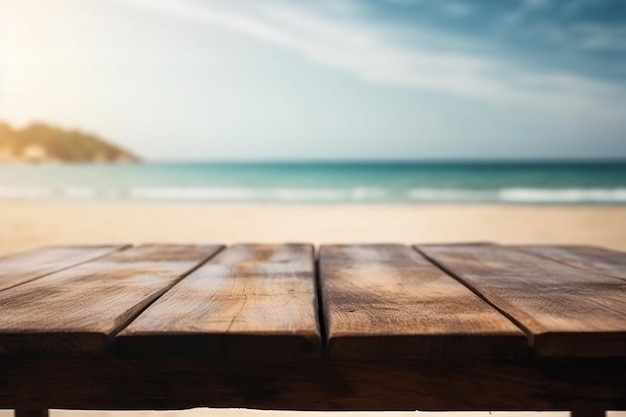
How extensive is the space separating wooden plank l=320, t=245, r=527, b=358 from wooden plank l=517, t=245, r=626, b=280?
37 cm

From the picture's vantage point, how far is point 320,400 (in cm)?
70

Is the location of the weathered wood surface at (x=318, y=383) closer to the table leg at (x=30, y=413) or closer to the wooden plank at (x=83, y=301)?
the wooden plank at (x=83, y=301)

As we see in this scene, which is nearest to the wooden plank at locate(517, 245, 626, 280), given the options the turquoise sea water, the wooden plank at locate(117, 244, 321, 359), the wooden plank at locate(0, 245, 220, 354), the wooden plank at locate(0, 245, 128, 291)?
the wooden plank at locate(117, 244, 321, 359)

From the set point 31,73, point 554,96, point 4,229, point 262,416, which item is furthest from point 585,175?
point 31,73

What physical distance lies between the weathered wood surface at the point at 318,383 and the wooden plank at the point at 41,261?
363 mm

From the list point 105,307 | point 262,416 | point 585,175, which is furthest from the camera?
point 585,175

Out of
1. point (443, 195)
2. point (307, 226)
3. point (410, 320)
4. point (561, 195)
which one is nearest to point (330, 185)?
point (443, 195)

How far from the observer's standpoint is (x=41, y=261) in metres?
1.32

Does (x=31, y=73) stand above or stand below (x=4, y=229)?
above

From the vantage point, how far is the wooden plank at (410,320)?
2.10 feet

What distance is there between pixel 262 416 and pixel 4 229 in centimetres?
692

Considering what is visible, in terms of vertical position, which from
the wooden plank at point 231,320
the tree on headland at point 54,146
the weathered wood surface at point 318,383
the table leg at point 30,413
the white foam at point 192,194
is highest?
the tree on headland at point 54,146

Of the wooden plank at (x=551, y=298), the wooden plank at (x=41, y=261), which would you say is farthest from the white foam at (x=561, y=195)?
the wooden plank at (x=41, y=261)

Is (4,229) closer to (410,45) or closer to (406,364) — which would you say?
(406,364)
